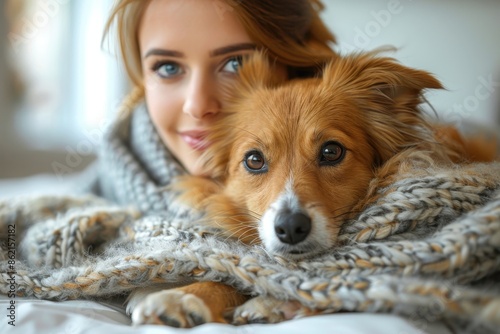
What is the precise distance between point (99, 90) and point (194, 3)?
161 inches

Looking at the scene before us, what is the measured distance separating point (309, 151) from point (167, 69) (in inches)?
31.1

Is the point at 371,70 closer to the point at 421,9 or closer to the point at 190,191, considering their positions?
the point at 190,191

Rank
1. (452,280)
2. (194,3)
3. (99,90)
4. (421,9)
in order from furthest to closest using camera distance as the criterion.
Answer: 1. (99,90)
2. (421,9)
3. (194,3)
4. (452,280)

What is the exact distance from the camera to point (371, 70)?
1834 mm

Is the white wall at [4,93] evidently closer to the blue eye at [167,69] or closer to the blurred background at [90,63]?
the blurred background at [90,63]

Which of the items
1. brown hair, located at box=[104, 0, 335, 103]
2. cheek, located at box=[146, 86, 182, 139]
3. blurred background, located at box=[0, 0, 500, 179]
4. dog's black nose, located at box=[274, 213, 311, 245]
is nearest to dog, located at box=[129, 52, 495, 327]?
dog's black nose, located at box=[274, 213, 311, 245]

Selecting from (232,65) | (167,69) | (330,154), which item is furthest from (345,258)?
(167,69)

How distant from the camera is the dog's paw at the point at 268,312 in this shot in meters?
1.33

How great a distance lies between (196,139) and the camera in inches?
84.1

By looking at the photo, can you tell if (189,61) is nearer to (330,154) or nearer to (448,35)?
(330,154)

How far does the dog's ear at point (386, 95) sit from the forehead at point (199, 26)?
43 cm

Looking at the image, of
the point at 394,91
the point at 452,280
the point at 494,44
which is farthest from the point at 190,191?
the point at 494,44

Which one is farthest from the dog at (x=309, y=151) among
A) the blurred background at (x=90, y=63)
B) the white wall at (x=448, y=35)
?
the white wall at (x=448, y=35)

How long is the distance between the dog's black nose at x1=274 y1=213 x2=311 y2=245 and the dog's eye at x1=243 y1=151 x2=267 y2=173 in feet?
1.16
